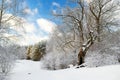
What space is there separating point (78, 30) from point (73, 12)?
203 centimetres

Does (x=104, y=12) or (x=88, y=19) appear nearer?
(x=104, y=12)

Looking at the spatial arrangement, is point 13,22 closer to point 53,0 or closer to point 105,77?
point 53,0

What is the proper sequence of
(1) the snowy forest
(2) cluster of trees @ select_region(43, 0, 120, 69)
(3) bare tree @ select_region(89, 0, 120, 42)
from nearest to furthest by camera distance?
(1) the snowy forest
(2) cluster of trees @ select_region(43, 0, 120, 69)
(3) bare tree @ select_region(89, 0, 120, 42)

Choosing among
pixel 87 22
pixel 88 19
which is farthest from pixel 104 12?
pixel 87 22

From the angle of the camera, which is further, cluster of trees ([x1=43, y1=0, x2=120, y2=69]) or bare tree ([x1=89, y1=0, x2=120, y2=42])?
bare tree ([x1=89, y1=0, x2=120, y2=42])

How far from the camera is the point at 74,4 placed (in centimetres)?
2167

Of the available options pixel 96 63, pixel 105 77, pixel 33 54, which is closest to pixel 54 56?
pixel 96 63

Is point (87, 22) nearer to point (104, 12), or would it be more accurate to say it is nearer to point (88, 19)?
point (88, 19)

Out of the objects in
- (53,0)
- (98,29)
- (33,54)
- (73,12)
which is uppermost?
(53,0)

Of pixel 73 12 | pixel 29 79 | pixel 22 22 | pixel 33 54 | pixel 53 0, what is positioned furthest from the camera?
pixel 33 54

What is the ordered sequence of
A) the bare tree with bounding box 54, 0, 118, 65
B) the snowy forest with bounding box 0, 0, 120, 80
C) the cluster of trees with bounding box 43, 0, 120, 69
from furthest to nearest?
the bare tree with bounding box 54, 0, 118, 65, the cluster of trees with bounding box 43, 0, 120, 69, the snowy forest with bounding box 0, 0, 120, 80

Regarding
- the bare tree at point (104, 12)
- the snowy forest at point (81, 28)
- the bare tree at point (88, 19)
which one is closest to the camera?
the snowy forest at point (81, 28)

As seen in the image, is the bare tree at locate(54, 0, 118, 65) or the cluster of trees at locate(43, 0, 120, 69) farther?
the bare tree at locate(54, 0, 118, 65)

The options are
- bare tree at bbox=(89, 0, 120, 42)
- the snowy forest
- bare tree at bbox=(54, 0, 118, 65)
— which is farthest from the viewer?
bare tree at bbox=(89, 0, 120, 42)
